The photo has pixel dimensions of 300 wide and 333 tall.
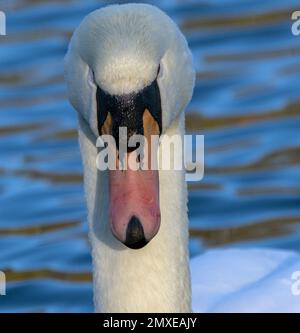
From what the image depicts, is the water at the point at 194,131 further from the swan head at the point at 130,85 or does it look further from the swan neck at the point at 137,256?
the swan head at the point at 130,85

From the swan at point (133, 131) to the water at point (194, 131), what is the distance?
6.09 feet

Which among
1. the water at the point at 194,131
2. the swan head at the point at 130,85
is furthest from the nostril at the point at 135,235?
the water at the point at 194,131

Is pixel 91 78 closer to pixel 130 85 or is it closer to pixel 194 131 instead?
pixel 130 85

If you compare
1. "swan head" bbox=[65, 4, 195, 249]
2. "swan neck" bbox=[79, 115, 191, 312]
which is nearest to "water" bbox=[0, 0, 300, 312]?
"swan neck" bbox=[79, 115, 191, 312]

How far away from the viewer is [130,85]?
4742 mm

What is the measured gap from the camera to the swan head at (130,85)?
4.74 meters

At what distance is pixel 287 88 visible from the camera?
954 cm

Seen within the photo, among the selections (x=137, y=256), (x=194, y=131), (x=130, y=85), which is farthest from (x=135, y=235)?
(x=194, y=131)

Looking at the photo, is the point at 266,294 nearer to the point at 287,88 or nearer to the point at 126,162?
the point at 126,162

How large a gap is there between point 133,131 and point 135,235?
309mm

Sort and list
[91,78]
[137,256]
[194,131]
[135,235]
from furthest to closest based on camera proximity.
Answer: [194,131] < [137,256] < [91,78] < [135,235]

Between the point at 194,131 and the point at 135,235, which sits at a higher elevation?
the point at 194,131

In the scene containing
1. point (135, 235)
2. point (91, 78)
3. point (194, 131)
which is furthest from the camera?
point (194, 131)

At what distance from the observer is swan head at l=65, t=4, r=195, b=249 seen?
474cm
